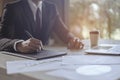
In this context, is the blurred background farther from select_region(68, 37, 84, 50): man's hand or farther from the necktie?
select_region(68, 37, 84, 50): man's hand

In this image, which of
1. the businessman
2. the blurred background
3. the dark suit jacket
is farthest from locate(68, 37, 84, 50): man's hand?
the blurred background

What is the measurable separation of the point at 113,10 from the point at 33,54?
1607 mm

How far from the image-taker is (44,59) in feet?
3.35

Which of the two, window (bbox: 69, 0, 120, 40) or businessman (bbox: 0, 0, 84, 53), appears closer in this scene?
businessman (bbox: 0, 0, 84, 53)

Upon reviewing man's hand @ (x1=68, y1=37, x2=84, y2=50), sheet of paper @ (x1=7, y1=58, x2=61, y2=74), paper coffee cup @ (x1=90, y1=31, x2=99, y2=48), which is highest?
paper coffee cup @ (x1=90, y1=31, x2=99, y2=48)

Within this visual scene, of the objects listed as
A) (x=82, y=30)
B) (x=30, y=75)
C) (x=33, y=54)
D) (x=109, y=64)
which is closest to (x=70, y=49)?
(x=33, y=54)

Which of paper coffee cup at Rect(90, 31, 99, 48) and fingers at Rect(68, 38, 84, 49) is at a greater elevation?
paper coffee cup at Rect(90, 31, 99, 48)

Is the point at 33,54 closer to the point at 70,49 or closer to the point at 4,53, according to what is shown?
the point at 4,53

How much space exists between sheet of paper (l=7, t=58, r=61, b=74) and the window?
152cm

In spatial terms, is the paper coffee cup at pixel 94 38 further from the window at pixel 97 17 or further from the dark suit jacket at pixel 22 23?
the window at pixel 97 17

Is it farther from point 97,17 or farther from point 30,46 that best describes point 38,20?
point 97,17

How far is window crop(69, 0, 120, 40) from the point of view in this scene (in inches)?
97.8

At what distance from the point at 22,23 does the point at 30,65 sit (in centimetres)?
71

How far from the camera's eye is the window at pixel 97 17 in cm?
248
